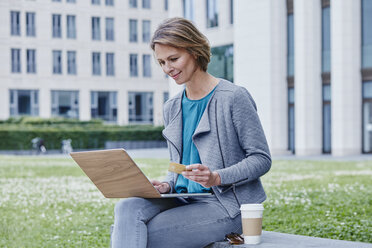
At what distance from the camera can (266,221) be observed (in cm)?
771

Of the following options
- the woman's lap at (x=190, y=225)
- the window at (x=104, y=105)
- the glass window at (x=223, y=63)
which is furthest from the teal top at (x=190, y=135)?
the window at (x=104, y=105)

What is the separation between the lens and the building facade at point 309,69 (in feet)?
86.3

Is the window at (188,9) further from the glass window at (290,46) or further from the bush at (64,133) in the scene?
the bush at (64,133)

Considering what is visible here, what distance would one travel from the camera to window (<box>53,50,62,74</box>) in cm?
5722

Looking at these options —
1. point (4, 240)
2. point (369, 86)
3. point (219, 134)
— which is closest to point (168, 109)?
point (219, 134)

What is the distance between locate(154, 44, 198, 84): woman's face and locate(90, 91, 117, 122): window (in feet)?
184

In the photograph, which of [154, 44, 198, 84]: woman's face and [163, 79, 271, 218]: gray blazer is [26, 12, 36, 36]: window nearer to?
[154, 44, 198, 84]: woman's face

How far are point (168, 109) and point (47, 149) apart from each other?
121 ft

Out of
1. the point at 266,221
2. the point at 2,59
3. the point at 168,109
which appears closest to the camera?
the point at 168,109

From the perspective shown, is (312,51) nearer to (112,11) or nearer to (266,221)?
(266,221)

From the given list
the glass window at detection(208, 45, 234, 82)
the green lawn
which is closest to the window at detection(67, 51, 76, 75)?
the glass window at detection(208, 45, 234, 82)

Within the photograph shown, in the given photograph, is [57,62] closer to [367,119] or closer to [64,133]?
[64,133]

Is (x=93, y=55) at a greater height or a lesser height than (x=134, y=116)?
greater

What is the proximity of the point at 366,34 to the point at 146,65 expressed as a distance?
37.4 m
